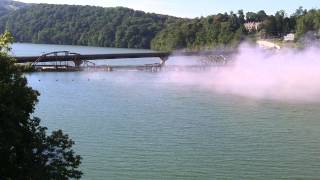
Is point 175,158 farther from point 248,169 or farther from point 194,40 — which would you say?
point 194,40

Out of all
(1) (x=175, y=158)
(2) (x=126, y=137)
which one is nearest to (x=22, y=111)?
(1) (x=175, y=158)

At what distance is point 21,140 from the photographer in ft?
47.2

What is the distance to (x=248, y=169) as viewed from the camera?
2506 cm

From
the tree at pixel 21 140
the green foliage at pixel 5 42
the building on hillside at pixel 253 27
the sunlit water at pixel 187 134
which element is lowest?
the sunlit water at pixel 187 134

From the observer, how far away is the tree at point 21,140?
45.4ft

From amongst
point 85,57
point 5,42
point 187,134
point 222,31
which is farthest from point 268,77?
point 222,31

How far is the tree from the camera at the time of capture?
1383cm

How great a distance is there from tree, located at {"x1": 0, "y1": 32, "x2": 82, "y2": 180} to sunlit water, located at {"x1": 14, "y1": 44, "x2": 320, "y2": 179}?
8.95 m

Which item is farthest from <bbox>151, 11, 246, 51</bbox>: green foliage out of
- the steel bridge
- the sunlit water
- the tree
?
the tree

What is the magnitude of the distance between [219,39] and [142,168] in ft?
391

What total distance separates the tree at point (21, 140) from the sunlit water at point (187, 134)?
29.4ft

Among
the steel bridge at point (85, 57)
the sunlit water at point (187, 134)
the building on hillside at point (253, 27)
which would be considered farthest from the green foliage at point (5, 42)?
the building on hillside at point (253, 27)

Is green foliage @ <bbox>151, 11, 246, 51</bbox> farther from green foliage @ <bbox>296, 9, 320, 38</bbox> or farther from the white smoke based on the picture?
the white smoke

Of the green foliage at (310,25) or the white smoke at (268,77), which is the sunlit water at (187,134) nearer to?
the white smoke at (268,77)
